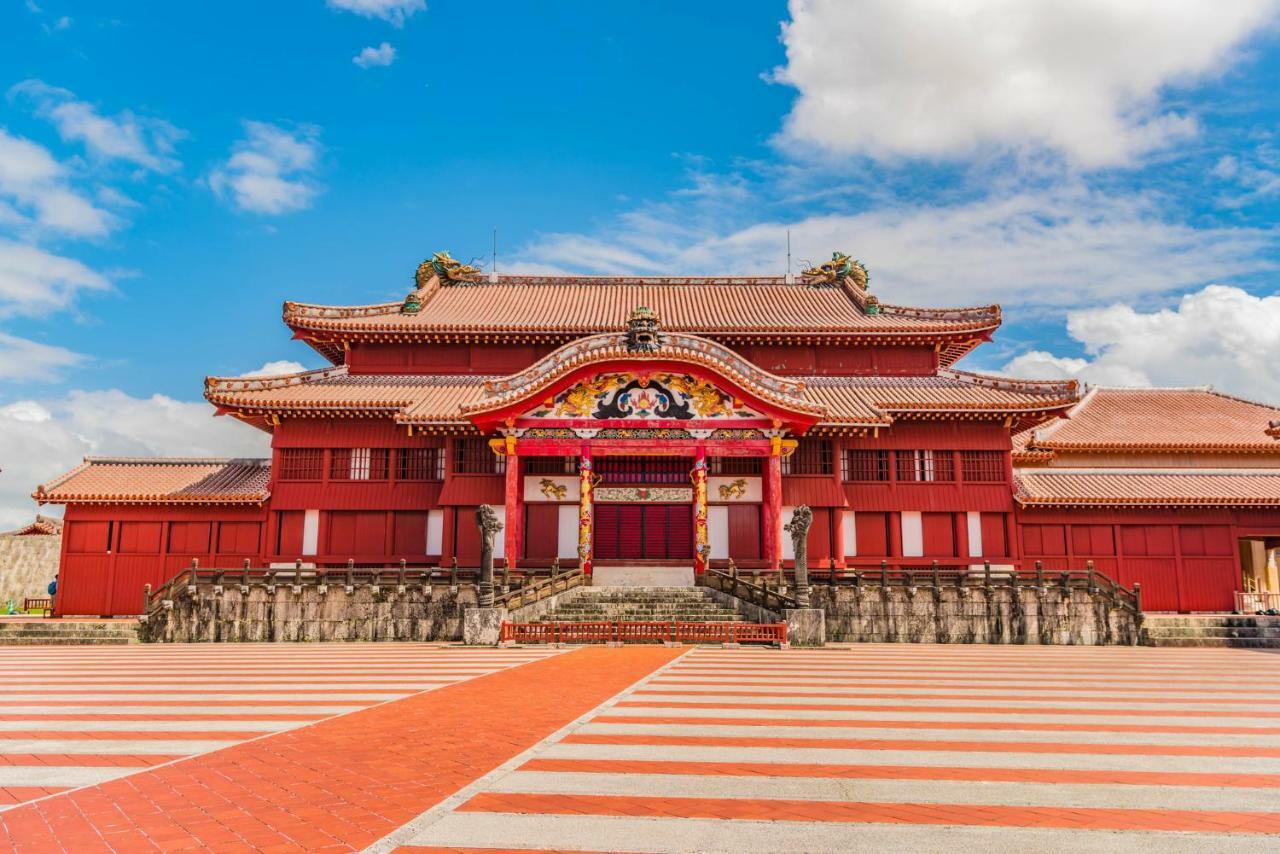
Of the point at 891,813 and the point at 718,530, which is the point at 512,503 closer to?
the point at 718,530

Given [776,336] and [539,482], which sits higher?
[776,336]

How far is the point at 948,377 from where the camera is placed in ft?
103

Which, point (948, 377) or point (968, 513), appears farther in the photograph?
point (948, 377)

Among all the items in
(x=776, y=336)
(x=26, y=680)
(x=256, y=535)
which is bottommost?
(x=26, y=680)

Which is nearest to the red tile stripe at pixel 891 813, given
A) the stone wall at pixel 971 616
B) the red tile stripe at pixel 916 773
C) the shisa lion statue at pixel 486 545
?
the red tile stripe at pixel 916 773

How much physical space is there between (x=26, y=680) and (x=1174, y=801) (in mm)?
16258

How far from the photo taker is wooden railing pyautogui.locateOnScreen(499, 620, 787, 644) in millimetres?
20047

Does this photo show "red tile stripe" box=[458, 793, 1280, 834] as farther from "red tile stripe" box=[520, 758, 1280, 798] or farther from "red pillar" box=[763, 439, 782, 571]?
"red pillar" box=[763, 439, 782, 571]

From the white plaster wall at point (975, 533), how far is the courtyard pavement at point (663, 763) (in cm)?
1455

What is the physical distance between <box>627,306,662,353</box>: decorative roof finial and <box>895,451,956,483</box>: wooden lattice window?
31.7 feet

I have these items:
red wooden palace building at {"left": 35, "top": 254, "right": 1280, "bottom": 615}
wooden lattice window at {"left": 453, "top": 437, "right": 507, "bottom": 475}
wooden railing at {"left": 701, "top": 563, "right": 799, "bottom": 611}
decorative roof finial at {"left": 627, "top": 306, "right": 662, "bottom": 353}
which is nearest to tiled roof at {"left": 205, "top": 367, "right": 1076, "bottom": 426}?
red wooden palace building at {"left": 35, "top": 254, "right": 1280, "bottom": 615}

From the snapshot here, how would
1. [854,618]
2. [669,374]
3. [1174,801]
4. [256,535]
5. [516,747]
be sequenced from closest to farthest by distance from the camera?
1. [1174,801]
2. [516,747]
3. [854,618]
4. [669,374]
5. [256,535]

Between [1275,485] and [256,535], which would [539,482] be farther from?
[1275,485]

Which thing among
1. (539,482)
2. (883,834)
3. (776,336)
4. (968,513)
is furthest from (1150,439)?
(883,834)
